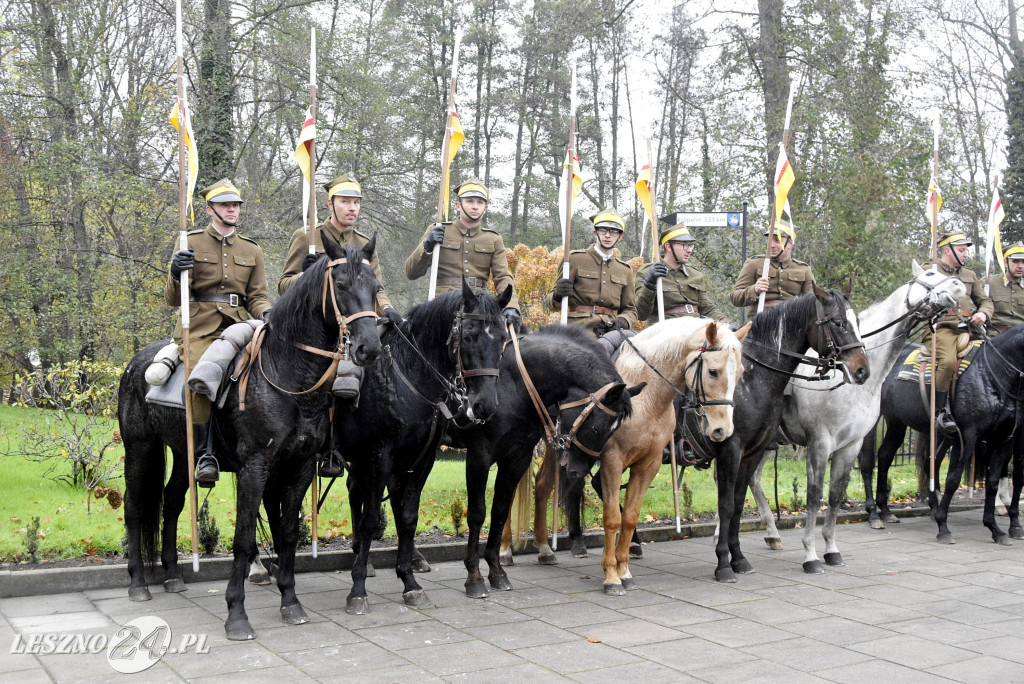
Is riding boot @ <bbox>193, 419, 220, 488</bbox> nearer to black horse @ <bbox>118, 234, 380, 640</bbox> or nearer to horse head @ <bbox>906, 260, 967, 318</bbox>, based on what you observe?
black horse @ <bbox>118, 234, 380, 640</bbox>

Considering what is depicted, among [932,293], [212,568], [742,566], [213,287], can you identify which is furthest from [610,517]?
[932,293]

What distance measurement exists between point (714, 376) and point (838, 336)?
159 cm

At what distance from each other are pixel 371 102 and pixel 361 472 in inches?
512

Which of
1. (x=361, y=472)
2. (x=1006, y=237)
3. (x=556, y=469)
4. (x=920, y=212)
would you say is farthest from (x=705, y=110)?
(x=361, y=472)

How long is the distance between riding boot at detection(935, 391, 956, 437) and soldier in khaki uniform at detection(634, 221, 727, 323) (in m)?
3.03

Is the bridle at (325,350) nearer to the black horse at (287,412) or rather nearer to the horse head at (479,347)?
the black horse at (287,412)

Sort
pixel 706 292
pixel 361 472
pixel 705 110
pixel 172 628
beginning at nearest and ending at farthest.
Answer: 1. pixel 172 628
2. pixel 361 472
3. pixel 706 292
4. pixel 705 110

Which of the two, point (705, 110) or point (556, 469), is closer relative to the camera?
point (556, 469)

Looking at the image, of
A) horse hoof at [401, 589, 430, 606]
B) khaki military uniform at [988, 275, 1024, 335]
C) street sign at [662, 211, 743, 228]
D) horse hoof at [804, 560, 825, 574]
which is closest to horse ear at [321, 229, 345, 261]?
horse hoof at [401, 589, 430, 606]

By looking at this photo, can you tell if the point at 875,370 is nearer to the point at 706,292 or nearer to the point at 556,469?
the point at 706,292

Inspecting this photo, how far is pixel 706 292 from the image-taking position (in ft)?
30.5

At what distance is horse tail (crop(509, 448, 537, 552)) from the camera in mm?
8055

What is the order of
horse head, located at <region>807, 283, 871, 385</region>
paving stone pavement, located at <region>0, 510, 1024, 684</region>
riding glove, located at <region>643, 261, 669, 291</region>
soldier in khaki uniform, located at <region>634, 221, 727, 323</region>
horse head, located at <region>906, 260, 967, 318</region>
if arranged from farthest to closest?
soldier in khaki uniform, located at <region>634, 221, 727, 323</region> → horse head, located at <region>906, 260, 967, 318</region> → riding glove, located at <region>643, 261, 669, 291</region> → horse head, located at <region>807, 283, 871, 385</region> → paving stone pavement, located at <region>0, 510, 1024, 684</region>

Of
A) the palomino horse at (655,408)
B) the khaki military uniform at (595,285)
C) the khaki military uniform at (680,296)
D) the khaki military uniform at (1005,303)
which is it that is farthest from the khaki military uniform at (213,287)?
the khaki military uniform at (1005,303)
